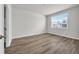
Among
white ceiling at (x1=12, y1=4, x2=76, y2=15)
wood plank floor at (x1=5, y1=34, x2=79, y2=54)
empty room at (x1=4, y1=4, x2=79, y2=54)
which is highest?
white ceiling at (x1=12, y1=4, x2=76, y2=15)

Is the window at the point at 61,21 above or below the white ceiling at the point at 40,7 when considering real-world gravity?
below

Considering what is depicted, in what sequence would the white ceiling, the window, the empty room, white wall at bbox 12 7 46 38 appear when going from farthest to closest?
the window
white wall at bbox 12 7 46 38
the white ceiling
the empty room

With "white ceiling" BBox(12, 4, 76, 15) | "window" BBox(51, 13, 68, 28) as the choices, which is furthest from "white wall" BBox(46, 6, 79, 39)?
"white ceiling" BBox(12, 4, 76, 15)

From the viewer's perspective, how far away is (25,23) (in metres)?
3.57

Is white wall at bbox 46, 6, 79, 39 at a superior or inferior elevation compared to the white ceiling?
inferior

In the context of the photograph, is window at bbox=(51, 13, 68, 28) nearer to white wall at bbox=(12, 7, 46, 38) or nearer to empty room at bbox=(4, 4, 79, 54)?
empty room at bbox=(4, 4, 79, 54)

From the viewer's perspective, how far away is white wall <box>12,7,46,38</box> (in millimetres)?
3225

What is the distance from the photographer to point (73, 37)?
4.00 meters

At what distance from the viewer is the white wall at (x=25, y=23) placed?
3.22 meters

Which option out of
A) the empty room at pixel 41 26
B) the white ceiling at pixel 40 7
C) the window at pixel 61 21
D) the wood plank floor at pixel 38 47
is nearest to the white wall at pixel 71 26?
the empty room at pixel 41 26

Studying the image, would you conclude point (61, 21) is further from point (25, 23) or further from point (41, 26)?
point (25, 23)

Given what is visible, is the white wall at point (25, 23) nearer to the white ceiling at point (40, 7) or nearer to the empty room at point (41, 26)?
the empty room at point (41, 26)

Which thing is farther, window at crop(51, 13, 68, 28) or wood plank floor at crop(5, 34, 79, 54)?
window at crop(51, 13, 68, 28)
